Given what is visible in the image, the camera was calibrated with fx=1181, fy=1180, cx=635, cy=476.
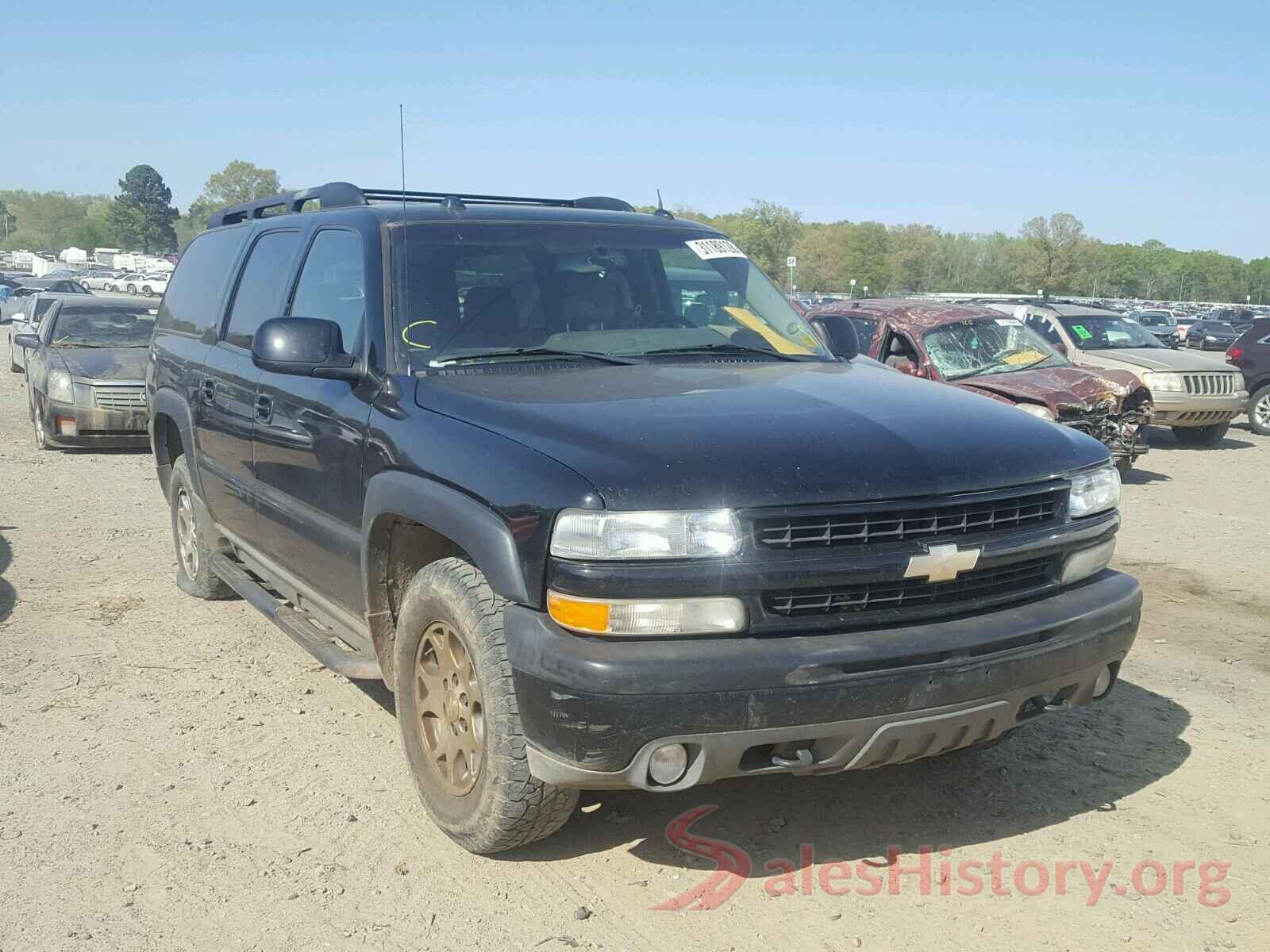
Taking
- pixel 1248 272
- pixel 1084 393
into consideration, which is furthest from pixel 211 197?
pixel 1084 393

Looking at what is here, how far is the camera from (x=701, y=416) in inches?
134

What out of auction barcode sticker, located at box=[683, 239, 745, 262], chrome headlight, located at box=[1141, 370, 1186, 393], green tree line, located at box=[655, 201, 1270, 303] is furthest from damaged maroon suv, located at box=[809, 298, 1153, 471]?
green tree line, located at box=[655, 201, 1270, 303]

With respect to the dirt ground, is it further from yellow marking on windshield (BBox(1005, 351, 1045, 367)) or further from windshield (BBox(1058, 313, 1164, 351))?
windshield (BBox(1058, 313, 1164, 351))

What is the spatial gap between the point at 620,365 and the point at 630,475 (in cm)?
110

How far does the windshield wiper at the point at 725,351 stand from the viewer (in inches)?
168

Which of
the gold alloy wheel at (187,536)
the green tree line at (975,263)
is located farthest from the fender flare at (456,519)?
the green tree line at (975,263)

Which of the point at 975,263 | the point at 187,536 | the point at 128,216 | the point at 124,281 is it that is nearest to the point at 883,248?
the point at 975,263

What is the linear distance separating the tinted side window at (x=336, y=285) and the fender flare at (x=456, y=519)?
0.70 meters

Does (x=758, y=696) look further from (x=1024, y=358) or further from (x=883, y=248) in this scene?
(x=883, y=248)

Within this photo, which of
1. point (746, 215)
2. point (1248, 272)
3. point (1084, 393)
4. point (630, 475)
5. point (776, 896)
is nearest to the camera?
point (630, 475)

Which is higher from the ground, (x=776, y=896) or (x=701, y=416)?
(x=701, y=416)

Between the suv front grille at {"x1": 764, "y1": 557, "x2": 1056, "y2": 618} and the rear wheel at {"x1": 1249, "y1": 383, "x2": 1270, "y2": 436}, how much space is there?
15466 mm

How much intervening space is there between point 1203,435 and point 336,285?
13.7m

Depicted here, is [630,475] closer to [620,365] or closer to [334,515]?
[620,365]
